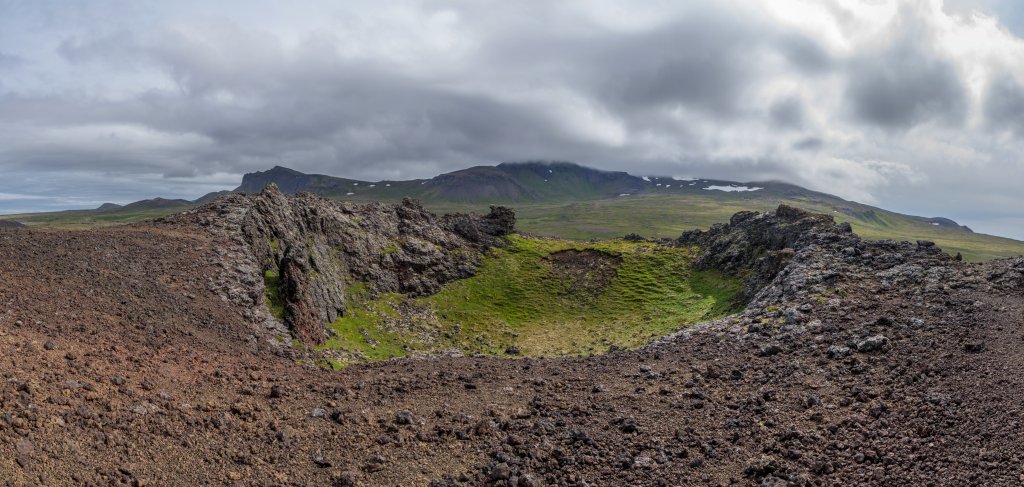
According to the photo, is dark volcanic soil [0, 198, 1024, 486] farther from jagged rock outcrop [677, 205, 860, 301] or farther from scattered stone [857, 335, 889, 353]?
jagged rock outcrop [677, 205, 860, 301]

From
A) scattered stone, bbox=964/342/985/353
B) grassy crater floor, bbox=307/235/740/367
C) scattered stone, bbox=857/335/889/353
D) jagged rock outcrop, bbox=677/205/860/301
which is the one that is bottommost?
grassy crater floor, bbox=307/235/740/367

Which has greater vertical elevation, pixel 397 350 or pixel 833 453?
pixel 833 453

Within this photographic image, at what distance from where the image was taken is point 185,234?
38969mm

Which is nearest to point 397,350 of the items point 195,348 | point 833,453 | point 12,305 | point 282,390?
point 195,348

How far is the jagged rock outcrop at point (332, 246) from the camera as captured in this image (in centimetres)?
3778

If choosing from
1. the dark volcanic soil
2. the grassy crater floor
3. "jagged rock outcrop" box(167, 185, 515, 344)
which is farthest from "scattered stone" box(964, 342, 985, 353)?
"jagged rock outcrop" box(167, 185, 515, 344)

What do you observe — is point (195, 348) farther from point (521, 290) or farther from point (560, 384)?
point (521, 290)

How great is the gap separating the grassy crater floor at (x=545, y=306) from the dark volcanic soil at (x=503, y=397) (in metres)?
11.6

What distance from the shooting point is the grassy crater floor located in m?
43.0

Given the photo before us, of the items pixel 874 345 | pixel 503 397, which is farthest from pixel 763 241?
pixel 503 397

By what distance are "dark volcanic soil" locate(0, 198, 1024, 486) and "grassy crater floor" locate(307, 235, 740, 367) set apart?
1157cm

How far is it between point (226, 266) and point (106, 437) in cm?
2320

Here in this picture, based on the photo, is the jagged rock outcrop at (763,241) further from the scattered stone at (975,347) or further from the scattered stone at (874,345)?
the scattered stone at (975,347)

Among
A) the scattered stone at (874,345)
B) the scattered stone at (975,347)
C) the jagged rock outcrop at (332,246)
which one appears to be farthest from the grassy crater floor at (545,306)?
the scattered stone at (975,347)
